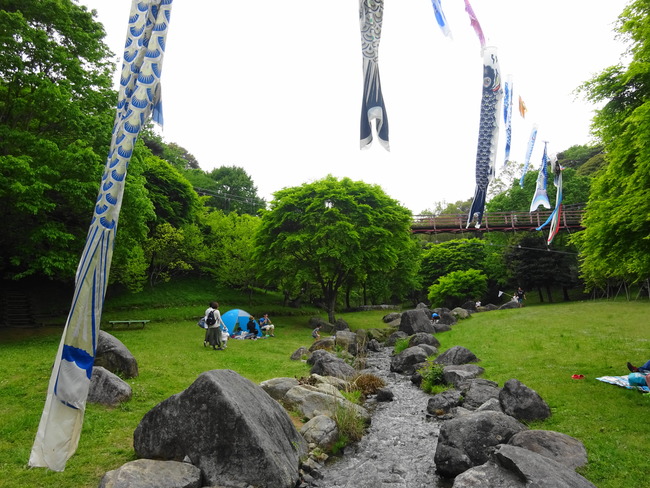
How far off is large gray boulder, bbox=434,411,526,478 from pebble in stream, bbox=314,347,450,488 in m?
0.34

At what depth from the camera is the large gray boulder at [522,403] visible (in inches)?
330

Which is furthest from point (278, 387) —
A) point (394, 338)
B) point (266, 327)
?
point (394, 338)

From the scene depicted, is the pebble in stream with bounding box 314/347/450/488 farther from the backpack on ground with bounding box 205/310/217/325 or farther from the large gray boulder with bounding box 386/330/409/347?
the large gray boulder with bounding box 386/330/409/347

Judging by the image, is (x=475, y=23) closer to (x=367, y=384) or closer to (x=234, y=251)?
(x=367, y=384)

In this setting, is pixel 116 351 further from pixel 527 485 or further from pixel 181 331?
pixel 181 331

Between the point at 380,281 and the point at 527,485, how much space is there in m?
37.6

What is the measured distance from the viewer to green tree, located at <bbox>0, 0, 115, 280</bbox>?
1500 centimetres

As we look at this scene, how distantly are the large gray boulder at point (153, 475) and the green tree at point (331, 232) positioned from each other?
63.6 feet

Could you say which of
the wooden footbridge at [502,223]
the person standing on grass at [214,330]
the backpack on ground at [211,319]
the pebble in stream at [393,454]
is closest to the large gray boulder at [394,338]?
the wooden footbridge at [502,223]

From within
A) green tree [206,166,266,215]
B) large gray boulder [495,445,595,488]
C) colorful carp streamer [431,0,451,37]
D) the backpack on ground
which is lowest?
large gray boulder [495,445,595,488]

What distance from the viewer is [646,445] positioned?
6645 mm

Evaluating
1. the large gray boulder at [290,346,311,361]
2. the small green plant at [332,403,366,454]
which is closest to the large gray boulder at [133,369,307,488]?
the small green plant at [332,403,366,454]

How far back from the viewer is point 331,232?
25.5 m

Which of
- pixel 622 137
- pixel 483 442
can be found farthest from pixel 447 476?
pixel 622 137
